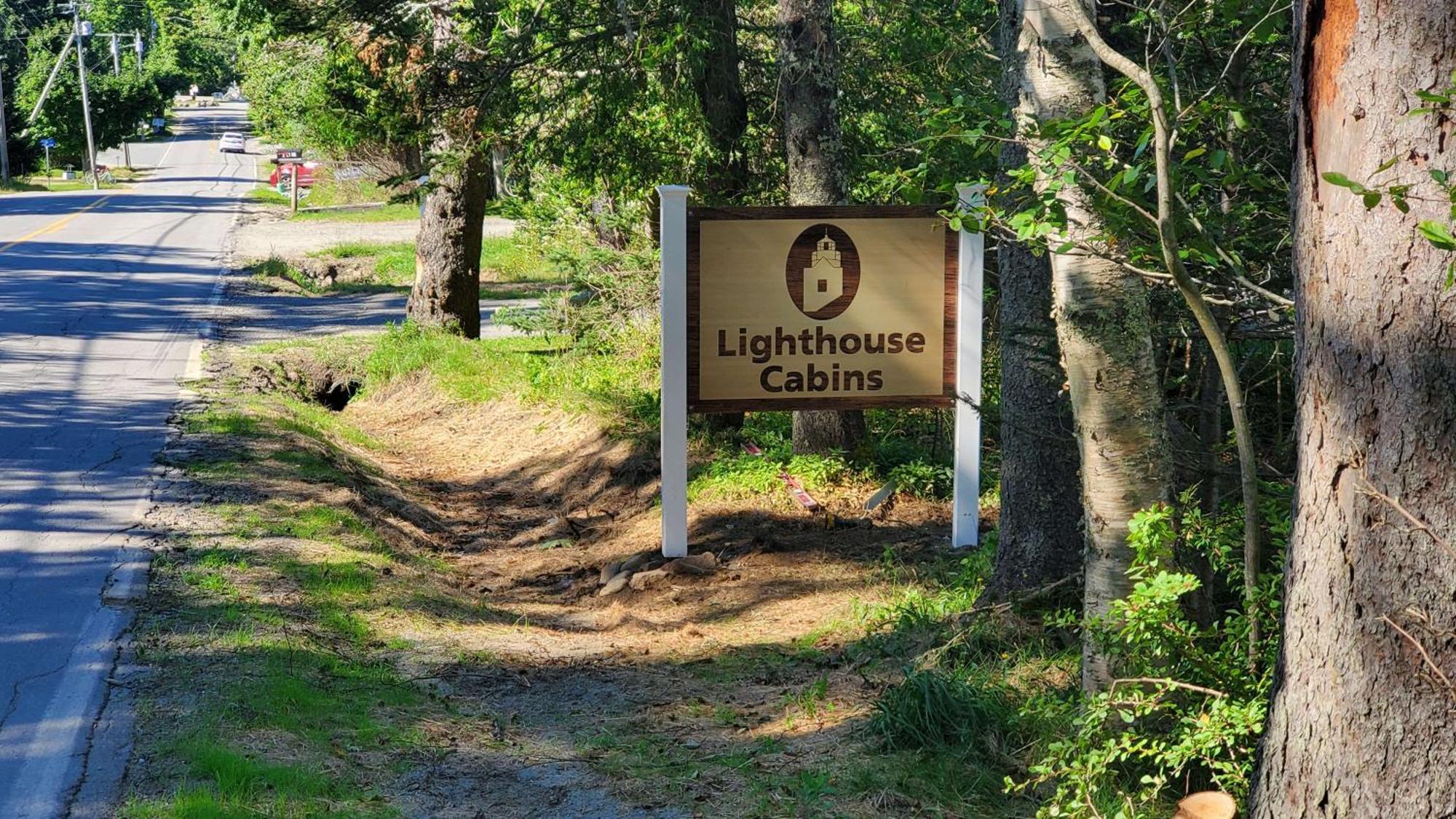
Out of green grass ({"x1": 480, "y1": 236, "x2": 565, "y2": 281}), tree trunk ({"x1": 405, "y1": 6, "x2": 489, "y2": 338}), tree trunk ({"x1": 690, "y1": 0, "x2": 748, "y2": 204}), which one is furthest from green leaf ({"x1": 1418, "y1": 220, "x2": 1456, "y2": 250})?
green grass ({"x1": 480, "y1": 236, "x2": 565, "y2": 281})

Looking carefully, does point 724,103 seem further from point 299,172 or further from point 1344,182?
point 299,172

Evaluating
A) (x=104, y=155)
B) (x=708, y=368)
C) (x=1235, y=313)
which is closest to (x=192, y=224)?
(x=708, y=368)

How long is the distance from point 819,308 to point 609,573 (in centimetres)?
217

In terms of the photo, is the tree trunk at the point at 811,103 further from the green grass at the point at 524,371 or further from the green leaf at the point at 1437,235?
the green leaf at the point at 1437,235

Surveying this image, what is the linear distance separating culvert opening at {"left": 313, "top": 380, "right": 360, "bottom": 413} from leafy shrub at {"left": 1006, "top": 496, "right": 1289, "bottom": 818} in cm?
1158

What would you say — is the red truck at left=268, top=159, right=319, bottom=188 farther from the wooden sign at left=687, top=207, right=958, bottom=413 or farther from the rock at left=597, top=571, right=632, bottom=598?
the wooden sign at left=687, top=207, right=958, bottom=413

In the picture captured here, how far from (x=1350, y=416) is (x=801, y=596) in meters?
5.09

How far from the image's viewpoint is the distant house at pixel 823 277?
8.31 meters

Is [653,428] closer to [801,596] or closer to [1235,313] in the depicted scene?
[801,596]

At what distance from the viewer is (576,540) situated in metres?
10.1

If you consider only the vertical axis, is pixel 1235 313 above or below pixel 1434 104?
below

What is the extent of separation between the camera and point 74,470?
9375 millimetres

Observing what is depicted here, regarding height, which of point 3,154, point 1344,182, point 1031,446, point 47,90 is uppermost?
point 47,90

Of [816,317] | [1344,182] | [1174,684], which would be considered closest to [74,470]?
[816,317]
